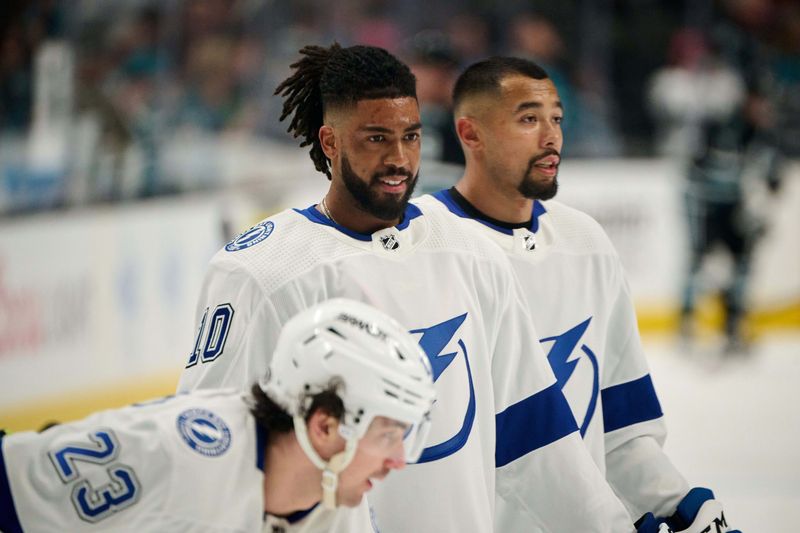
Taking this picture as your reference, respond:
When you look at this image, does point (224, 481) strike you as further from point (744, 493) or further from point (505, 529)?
point (744, 493)

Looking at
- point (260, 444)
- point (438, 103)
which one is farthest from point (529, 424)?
point (438, 103)

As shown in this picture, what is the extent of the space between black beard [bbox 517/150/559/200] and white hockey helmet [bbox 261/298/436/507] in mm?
990

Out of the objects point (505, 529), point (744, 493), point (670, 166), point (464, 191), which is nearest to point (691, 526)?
point (505, 529)

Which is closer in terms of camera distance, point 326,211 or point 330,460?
point 330,460

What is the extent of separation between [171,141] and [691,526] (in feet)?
16.9

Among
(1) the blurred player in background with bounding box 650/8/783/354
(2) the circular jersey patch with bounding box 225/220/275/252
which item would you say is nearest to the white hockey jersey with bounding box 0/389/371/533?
(2) the circular jersey patch with bounding box 225/220/275/252

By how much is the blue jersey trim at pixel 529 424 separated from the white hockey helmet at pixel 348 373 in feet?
1.90

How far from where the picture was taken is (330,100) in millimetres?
2227

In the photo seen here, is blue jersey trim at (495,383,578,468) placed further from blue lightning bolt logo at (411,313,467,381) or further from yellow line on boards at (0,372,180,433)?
yellow line on boards at (0,372,180,433)

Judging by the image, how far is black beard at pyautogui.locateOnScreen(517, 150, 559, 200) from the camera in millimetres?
2596

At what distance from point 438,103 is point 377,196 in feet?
9.44

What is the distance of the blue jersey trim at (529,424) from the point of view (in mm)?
2215

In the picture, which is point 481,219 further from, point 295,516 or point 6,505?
point 6,505

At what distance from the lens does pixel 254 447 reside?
1660 millimetres
